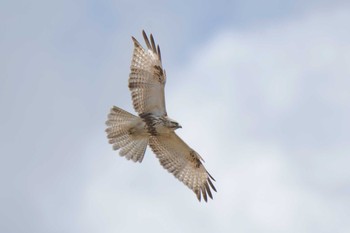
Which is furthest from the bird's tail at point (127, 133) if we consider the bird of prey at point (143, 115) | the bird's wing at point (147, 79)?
the bird's wing at point (147, 79)

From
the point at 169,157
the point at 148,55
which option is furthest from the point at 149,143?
the point at 148,55

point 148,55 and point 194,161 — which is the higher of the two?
point 148,55

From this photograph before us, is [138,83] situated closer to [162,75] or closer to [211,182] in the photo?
[162,75]

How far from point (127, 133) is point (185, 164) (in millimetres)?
1788

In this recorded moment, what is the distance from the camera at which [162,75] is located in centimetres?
2206

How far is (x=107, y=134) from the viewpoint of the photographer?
2220cm

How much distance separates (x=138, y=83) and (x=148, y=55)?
0.67 meters

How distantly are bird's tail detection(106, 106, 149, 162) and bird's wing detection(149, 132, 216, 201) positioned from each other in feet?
1.78

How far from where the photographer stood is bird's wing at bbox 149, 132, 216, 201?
2294 cm

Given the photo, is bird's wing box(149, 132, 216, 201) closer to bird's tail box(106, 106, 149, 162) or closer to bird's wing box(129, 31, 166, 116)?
bird's tail box(106, 106, 149, 162)

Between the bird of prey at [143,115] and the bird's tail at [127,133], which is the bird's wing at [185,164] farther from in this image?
the bird's tail at [127,133]

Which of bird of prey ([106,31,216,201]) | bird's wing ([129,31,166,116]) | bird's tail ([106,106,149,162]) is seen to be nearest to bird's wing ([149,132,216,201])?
bird of prey ([106,31,216,201])

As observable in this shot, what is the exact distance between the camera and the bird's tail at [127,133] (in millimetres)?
21969

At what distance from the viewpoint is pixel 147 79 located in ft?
72.4
